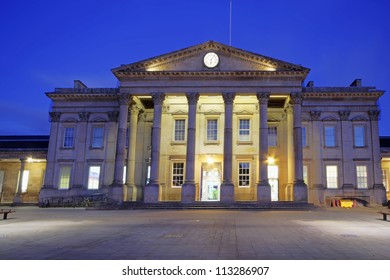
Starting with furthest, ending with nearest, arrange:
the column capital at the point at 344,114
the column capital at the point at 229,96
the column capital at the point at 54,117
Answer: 1. the column capital at the point at 54,117
2. the column capital at the point at 344,114
3. the column capital at the point at 229,96

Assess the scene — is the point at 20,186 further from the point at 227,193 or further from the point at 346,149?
the point at 346,149

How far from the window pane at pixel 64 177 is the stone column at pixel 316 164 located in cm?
2587

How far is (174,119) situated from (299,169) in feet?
45.0

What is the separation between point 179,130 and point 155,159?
246 inches

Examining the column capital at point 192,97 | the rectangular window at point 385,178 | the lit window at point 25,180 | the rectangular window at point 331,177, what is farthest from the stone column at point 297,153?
the lit window at point 25,180

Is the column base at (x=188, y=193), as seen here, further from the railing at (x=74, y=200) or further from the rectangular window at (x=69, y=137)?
the rectangular window at (x=69, y=137)

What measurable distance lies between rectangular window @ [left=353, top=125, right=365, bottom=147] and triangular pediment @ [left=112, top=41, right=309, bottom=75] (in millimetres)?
11698

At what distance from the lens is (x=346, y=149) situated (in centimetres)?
3459

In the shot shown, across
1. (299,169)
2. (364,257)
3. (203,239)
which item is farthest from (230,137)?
(364,257)

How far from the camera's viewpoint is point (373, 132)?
3447cm

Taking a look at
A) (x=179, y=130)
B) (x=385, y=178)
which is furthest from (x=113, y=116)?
(x=385, y=178)

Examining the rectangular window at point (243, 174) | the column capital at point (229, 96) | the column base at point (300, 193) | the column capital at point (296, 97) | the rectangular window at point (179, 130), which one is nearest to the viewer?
the column base at point (300, 193)

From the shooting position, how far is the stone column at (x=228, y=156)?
92.5 ft
